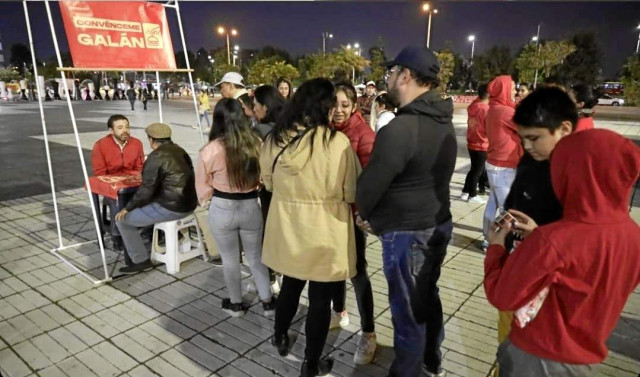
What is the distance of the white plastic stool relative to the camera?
4.14 meters

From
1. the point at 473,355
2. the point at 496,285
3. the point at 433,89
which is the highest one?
the point at 433,89

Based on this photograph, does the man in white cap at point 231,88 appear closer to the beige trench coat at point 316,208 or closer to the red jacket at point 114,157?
the red jacket at point 114,157

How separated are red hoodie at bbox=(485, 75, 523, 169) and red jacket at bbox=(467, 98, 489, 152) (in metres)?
1.68

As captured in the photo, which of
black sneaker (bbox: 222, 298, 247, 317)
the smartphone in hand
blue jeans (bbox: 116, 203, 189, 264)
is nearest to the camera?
the smartphone in hand

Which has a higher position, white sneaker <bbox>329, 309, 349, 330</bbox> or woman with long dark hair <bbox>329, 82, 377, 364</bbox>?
woman with long dark hair <bbox>329, 82, 377, 364</bbox>

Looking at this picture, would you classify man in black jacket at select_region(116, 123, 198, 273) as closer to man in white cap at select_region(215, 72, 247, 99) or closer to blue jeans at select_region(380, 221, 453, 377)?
man in white cap at select_region(215, 72, 247, 99)

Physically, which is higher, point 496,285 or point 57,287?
point 496,285

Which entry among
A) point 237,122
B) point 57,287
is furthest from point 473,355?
point 57,287

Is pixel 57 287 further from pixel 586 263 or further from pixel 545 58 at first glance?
pixel 545 58

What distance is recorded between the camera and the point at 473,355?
114 inches

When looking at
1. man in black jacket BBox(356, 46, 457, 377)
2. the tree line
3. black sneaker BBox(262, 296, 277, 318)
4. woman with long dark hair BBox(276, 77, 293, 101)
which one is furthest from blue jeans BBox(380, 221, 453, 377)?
the tree line

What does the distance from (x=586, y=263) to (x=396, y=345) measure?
4.22ft

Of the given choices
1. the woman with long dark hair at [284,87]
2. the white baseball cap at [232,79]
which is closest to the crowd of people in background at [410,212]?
the white baseball cap at [232,79]

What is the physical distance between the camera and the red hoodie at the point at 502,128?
404 cm
